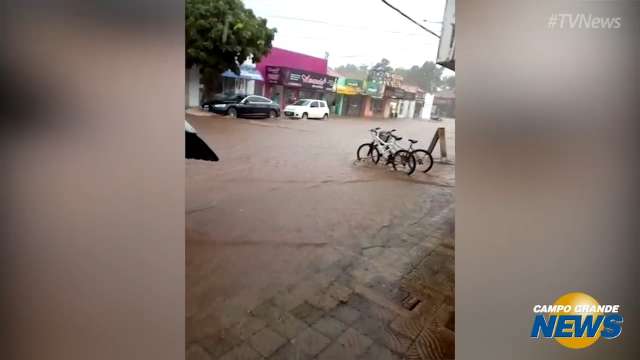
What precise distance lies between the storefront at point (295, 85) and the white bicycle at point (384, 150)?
31cm

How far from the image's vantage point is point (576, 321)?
2.19 ft

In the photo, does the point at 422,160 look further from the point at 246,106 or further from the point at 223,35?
the point at 223,35

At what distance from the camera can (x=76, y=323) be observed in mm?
570

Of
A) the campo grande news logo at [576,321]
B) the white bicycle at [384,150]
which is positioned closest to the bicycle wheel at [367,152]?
the white bicycle at [384,150]

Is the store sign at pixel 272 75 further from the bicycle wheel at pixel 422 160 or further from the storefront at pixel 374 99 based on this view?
the bicycle wheel at pixel 422 160

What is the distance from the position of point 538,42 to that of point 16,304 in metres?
1.05

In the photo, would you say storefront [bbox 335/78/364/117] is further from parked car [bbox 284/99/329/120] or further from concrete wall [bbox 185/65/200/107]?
concrete wall [bbox 185/65/200/107]

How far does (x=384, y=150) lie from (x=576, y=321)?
1058 mm

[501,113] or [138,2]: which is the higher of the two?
[138,2]

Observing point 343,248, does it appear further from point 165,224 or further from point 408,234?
point 165,224

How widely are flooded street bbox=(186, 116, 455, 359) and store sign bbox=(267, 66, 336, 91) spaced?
17 cm

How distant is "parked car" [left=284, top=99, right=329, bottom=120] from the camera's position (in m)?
1.38

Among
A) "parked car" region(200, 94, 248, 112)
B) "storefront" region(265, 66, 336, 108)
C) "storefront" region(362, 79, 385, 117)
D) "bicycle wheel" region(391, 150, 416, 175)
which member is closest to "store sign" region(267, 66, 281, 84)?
"storefront" region(265, 66, 336, 108)

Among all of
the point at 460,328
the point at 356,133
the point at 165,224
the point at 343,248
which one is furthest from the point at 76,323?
the point at 343,248
